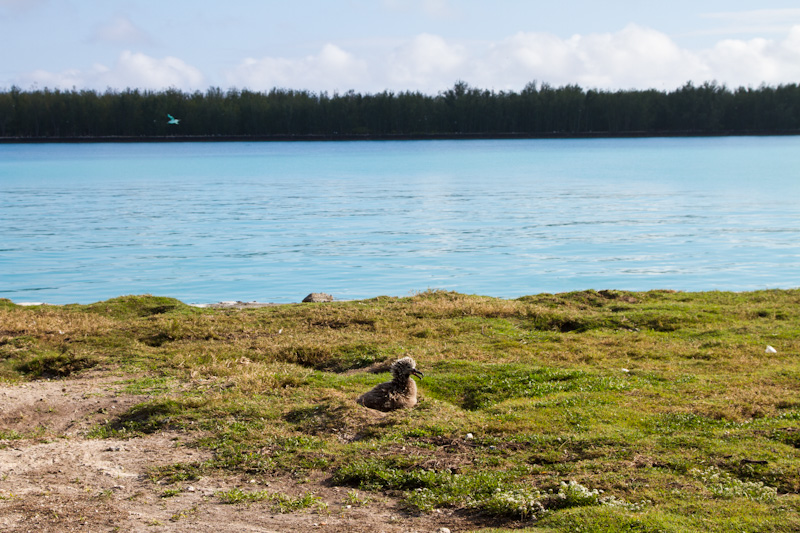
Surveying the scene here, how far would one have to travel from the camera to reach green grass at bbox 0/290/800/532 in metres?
6.68

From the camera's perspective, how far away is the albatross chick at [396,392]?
9148mm

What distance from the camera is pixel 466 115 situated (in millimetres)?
167750

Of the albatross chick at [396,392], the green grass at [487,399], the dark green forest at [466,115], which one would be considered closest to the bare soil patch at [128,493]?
the green grass at [487,399]

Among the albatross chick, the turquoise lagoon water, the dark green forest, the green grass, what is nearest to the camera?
the green grass

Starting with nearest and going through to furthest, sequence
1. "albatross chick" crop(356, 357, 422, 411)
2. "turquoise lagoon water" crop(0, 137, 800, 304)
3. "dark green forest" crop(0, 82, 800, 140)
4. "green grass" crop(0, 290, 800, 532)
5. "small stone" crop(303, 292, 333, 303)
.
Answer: "green grass" crop(0, 290, 800, 532)
"albatross chick" crop(356, 357, 422, 411)
"small stone" crop(303, 292, 333, 303)
"turquoise lagoon water" crop(0, 137, 800, 304)
"dark green forest" crop(0, 82, 800, 140)

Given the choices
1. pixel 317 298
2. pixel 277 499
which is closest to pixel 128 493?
pixel 277 499

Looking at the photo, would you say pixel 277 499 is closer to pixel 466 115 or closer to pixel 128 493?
pixel 128 493

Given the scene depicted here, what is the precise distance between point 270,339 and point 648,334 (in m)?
6.44

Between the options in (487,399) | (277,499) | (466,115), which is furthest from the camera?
(466,115)

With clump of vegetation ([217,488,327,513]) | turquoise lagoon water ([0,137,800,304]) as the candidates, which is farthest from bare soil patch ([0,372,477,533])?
turquoise lagoon water ([0,137,800,304])

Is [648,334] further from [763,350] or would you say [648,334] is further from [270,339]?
[270,339]

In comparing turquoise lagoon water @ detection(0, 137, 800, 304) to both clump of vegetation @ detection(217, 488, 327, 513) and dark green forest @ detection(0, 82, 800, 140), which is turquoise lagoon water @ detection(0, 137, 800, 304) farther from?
dark green forest @ detection(0, 82, 800, 140)

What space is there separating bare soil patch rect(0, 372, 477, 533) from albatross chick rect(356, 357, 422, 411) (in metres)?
1.87

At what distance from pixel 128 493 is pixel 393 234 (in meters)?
28.0
